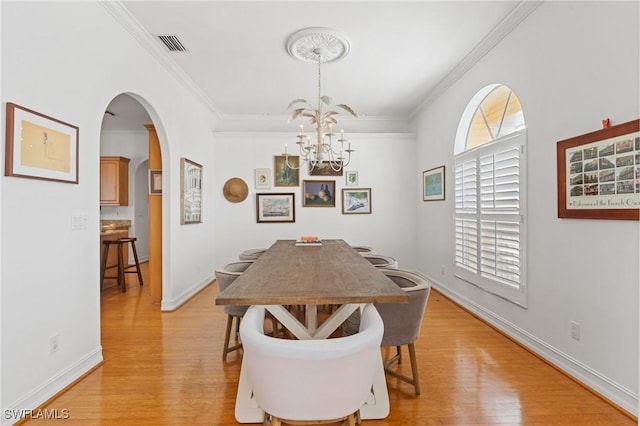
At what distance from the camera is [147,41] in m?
3.16

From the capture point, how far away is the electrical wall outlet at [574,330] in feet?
7.41

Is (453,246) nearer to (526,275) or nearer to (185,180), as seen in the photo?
(526,275)

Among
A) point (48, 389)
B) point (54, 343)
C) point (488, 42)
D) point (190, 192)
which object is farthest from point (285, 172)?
point (48, 389)

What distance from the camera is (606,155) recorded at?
2.03 meters

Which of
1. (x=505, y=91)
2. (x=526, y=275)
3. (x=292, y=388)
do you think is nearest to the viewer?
(x=292, y=388)

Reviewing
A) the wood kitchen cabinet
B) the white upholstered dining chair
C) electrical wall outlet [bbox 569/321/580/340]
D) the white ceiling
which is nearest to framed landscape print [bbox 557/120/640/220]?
electrical wall outlet [bbox 569/321/580/340]

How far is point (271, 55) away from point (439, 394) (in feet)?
11.8

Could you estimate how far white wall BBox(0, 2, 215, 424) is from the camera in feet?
5.94

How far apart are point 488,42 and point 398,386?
3.36 meters

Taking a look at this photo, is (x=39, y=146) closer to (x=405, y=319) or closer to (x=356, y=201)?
(x=405, y=319)

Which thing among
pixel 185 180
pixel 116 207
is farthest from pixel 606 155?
pixel 116 207

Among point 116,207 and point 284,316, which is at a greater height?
point 116,207

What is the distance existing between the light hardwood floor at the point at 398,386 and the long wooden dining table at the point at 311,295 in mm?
133

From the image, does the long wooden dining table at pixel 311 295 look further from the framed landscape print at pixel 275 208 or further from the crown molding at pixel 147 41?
the framed landscape print at pixel 275 208
